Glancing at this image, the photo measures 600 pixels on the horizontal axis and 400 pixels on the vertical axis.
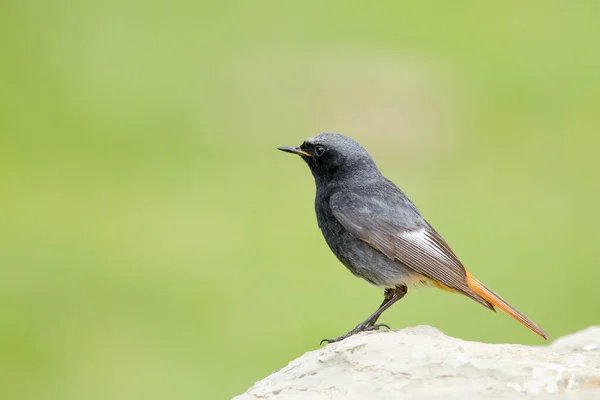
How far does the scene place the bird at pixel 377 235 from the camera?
524cm

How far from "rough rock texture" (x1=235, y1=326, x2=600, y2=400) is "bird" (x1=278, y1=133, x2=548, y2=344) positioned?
47cm

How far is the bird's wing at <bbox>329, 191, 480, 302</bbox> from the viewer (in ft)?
17.1

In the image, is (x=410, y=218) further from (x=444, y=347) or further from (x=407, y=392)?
(x=407, y=392)

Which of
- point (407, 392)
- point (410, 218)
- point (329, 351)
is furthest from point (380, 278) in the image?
point (407, 392)

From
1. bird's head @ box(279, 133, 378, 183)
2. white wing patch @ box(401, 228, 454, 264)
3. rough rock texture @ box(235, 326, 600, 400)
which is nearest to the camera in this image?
rough rock texture @ box(235, 326, 600, 400)

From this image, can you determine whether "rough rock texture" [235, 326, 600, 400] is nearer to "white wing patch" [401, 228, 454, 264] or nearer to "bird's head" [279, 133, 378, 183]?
"white wing patch" [401, 228, 454, 264]

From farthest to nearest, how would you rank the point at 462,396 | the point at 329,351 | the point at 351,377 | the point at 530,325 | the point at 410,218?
the point at 410,218 < the point at 530,325 < the point at 329,351 < the point at 351,377 < the point at 462,396

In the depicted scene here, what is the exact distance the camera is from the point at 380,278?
5.37 metres

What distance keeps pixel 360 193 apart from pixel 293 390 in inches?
62.9

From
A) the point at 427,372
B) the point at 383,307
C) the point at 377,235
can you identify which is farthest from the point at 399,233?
the point at 427,372

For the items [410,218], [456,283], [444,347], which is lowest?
[444,347]

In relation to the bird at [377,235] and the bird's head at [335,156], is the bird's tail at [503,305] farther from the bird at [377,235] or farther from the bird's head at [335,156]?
the bird's head at [335,156]

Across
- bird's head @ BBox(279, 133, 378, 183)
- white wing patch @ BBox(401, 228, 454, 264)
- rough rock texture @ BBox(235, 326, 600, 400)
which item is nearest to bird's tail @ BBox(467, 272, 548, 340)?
white wing patch @ BBox(401, 228, 454, 264)

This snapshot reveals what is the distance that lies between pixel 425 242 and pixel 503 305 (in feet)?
1.96
